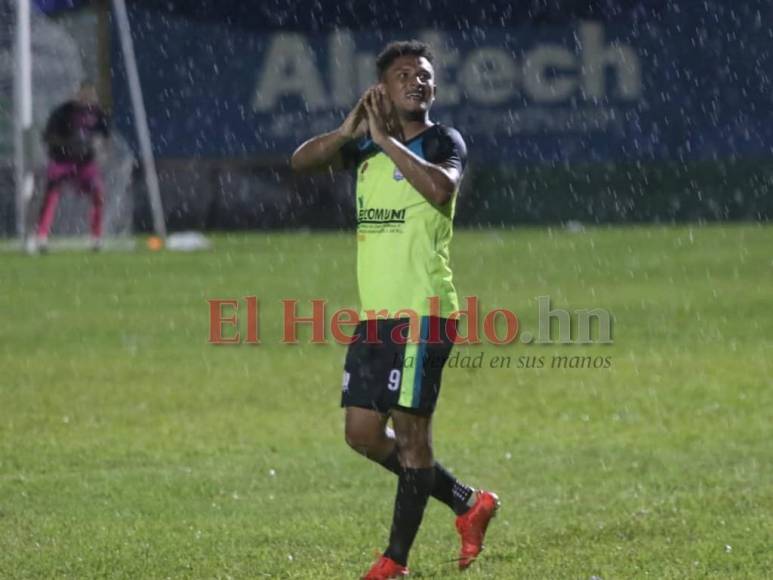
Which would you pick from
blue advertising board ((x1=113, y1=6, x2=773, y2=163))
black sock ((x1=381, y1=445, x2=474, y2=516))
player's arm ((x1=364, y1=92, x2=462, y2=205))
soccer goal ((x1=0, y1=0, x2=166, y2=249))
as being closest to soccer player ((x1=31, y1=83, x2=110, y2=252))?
soccer goal ((x1=0, y1=0, x2=166, y2=249))

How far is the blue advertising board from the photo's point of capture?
27750mm

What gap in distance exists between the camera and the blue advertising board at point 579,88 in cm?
2775

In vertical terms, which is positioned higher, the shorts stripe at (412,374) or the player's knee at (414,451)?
the shorts stripe at (412,374)

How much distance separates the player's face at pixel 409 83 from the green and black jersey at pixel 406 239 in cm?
12

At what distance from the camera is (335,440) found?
34.2ft

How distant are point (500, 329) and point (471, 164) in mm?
12320

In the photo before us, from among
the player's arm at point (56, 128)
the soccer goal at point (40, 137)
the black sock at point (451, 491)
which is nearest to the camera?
the black sock at point (451, 491)

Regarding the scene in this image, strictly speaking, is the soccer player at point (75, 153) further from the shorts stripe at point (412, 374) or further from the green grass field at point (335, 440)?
the shorts stripe at point (412, 374)

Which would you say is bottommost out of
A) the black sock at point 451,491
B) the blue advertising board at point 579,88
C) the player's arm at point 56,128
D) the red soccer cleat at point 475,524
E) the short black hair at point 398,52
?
the red soccer cleat at point 475,524

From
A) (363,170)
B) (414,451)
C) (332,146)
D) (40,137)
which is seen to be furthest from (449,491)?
(40,137)

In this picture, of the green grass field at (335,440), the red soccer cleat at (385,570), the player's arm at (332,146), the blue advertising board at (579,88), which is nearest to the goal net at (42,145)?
the blue advertising board at (579,88)

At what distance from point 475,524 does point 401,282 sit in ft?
3.49

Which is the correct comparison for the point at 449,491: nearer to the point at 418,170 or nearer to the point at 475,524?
the point at 475,524

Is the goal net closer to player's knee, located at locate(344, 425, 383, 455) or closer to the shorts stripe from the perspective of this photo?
player's knee, located at locate(344, 425, 383, 455)
